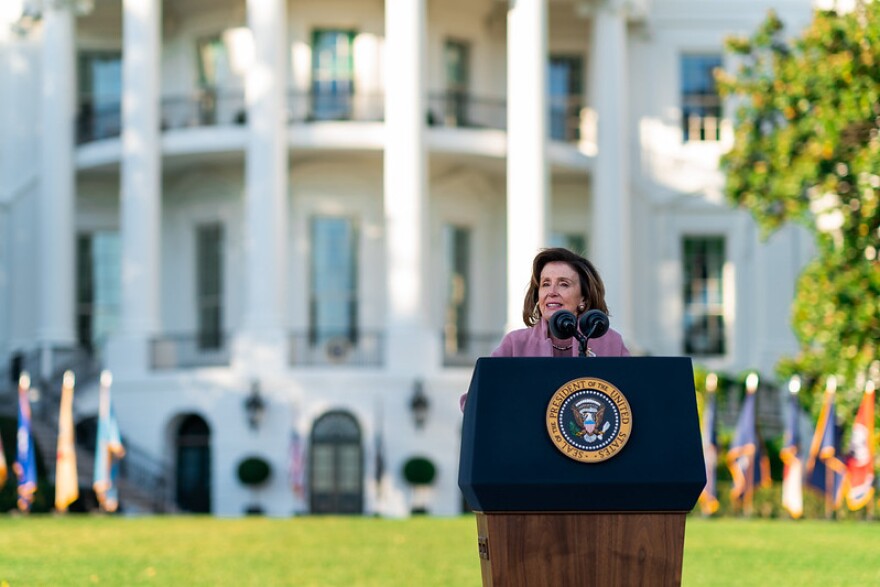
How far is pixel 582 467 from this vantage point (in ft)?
15.1

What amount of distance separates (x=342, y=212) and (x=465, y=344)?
150 inches

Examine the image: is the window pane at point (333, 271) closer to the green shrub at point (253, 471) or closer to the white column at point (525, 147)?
the white column at point (525, 147)

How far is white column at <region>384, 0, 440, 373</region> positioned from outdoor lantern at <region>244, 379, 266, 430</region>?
263 centimetres

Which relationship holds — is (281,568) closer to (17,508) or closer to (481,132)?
(17,508)

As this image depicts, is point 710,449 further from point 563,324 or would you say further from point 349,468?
point 563,324

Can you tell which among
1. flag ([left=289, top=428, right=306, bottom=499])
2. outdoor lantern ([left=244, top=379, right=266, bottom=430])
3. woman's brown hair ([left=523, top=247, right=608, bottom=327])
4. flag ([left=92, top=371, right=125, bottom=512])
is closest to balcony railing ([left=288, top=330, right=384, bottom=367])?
outdoor lantern ([left=244, top=379, right=266, bottom=430])

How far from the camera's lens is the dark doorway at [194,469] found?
32.0 meters

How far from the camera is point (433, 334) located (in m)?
31.8

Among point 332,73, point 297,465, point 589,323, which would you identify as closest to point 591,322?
point 589,323

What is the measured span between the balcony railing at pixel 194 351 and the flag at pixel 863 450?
15212mm

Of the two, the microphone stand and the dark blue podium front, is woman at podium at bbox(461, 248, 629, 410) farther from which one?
the dark blue podium front

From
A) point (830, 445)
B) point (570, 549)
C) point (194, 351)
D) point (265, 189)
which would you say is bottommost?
point (830, 445)

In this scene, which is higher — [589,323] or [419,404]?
[589,323]

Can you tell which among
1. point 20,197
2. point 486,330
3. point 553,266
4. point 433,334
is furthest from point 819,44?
point 20,197
